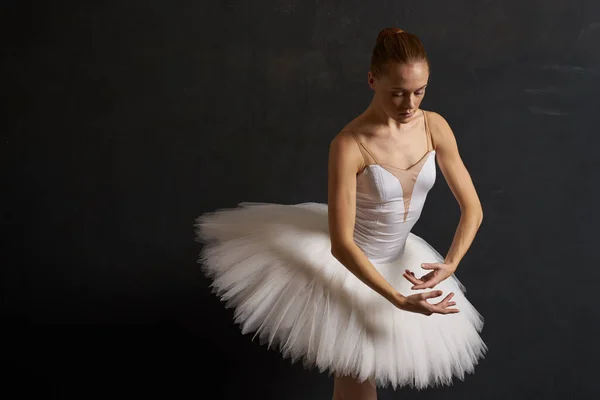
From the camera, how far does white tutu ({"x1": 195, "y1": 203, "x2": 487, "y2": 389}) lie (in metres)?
1.68

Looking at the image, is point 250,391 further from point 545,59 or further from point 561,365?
point 545,59

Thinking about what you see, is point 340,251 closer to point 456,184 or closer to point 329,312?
point 329,312

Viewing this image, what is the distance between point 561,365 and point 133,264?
4.55ft

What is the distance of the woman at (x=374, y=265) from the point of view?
1.60m

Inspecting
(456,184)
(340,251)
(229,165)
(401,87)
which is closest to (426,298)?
(340,251)

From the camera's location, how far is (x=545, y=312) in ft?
8.27

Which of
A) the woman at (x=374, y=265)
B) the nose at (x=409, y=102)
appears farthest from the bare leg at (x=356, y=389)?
the nose at (x=409, y=102)

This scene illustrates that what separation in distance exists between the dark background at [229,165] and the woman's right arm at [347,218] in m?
0.71

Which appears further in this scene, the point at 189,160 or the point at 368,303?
the point at 189,160

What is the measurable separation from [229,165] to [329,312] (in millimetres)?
790

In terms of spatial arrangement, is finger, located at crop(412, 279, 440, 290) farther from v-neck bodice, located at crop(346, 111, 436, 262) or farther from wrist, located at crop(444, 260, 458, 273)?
v-neck bodice, located at crop(346, 111, 436, 262)

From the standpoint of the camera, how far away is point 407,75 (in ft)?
5.01

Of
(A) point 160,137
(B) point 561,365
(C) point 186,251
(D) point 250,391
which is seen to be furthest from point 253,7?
(B) point 561,365

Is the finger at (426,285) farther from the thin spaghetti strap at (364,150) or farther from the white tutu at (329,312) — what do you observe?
the thin spaghetti strap at (364,150)
